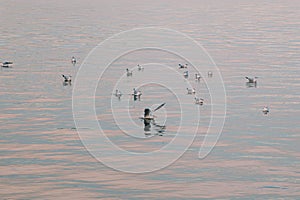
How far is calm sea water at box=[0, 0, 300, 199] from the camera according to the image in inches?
1136

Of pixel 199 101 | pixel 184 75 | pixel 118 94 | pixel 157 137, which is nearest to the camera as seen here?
pixel 157 137

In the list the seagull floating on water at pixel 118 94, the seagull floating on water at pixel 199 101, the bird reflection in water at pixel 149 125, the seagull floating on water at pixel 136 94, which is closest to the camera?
the bird reflection in water at pixel 149 125

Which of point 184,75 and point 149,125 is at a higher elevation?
point 184,75

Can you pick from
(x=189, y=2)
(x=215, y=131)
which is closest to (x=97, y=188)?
(x=215, y=131)

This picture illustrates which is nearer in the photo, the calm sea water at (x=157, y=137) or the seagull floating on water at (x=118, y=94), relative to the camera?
the calm sea water at (x=157, y=137)

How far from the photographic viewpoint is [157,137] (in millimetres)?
36375

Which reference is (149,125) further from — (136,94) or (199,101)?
(136,94)

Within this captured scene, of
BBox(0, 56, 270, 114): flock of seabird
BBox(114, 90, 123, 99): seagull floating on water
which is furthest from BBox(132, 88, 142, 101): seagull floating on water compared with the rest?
BBox(114, 90, 123, 99): seagull floating on water

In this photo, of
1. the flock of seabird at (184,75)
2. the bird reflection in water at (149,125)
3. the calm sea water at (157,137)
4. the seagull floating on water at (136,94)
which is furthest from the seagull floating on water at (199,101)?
the bird reflection in water at (149,125)

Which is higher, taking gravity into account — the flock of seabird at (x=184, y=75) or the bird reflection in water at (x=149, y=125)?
the flock of seabird at (x=184, y=75)

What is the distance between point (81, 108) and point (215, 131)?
29.4ft

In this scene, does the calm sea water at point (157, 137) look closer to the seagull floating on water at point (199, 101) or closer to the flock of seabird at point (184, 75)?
the flock of seabird at point (184, 75)

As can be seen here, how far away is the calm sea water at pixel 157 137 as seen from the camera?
28844 millimetres

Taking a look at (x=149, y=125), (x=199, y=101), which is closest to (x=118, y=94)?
(x=199, y=101)
